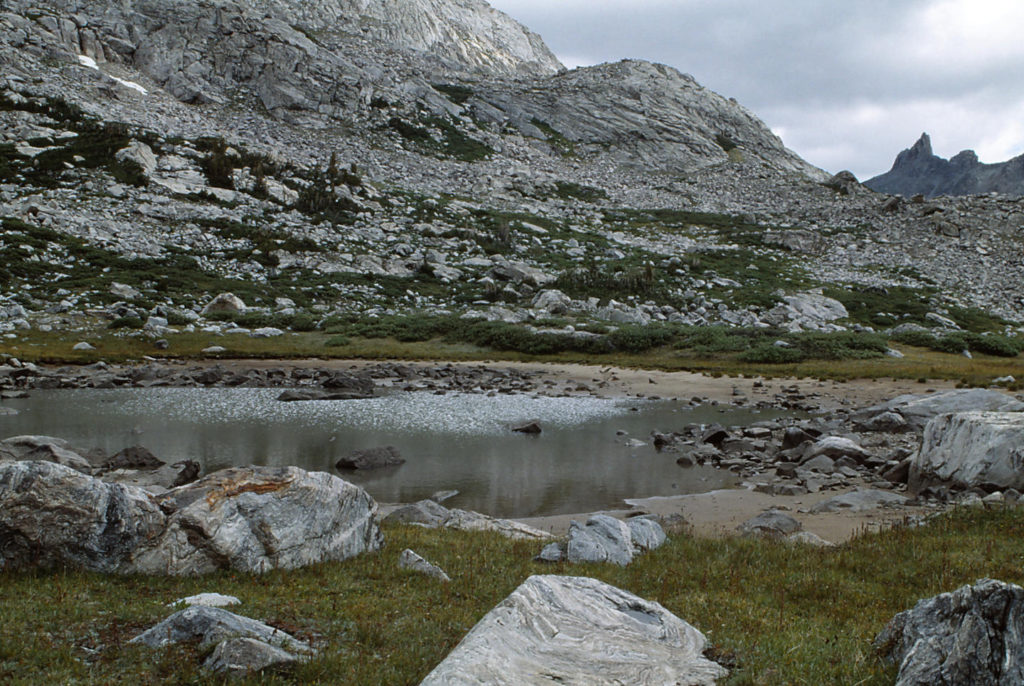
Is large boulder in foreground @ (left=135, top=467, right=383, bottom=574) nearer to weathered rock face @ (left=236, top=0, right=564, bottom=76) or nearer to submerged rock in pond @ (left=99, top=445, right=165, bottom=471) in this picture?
submerged rock in pond @ (left=99, top=445, right=165, bottom=471)

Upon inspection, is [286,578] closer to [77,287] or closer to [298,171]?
[77,287]

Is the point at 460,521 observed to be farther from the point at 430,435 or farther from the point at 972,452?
the point at 430,435

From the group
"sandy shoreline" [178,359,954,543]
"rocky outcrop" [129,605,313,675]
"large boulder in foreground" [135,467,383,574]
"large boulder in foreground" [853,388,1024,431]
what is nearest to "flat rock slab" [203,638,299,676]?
"rocky outcrop" [129,605,313,675]

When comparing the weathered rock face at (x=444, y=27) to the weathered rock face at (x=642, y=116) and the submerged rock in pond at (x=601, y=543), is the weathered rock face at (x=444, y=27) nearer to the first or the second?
the weathered rock face at (x=642, y=116)

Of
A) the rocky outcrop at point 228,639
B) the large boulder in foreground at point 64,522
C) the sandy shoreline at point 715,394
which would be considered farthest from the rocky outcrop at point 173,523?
the sandy shoreline at point 715,394

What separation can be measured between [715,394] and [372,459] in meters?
21.0

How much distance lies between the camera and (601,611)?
675 centimetres

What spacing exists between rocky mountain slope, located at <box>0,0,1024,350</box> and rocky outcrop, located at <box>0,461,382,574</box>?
143 feet

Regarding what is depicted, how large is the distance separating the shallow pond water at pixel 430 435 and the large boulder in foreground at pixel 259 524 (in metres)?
7.07

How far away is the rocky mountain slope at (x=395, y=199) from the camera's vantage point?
200ft

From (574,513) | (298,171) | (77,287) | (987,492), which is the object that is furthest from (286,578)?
(298,171)

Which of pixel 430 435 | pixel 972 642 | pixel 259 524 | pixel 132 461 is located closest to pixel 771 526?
pixel 972 642

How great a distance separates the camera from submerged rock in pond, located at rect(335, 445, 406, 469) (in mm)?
20797

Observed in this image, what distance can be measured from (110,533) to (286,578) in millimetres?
2271
